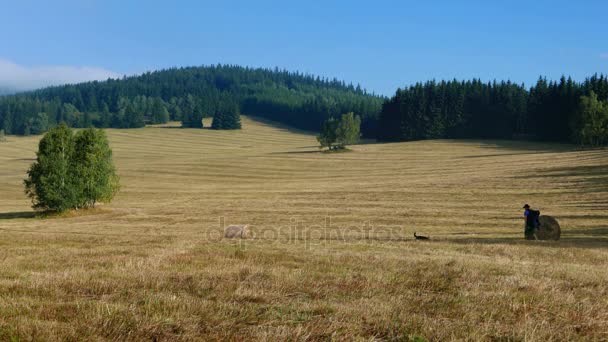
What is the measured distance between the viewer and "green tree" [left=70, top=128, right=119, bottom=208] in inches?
1861

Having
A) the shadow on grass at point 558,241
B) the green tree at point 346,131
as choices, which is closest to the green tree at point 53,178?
the shadow on grass at point 558,241

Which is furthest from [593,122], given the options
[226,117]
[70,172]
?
[226,117]

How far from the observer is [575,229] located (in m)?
29.6

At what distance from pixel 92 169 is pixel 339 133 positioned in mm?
79099

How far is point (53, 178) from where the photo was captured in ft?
150

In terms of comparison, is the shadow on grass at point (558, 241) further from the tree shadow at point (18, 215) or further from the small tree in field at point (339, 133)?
the small tree in field at point (339, 133)

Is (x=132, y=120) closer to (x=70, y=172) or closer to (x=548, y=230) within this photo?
(x=70, y=172)

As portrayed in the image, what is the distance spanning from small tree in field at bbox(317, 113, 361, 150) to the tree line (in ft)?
73.4

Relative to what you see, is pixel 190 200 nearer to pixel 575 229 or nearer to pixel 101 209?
pixel 101 209

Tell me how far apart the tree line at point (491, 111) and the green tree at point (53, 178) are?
9296 cm

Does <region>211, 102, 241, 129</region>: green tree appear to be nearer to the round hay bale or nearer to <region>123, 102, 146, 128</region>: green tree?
<region>123, 102, 146, 128</region>: green tree

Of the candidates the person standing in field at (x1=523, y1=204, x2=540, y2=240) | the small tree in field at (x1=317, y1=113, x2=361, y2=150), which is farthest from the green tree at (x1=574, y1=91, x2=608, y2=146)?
the person standing in field at (x1=523, y1=204, x2=540, y2=240)

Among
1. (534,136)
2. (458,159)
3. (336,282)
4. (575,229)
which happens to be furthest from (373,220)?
(534,136)

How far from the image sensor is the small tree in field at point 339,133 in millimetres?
120750
